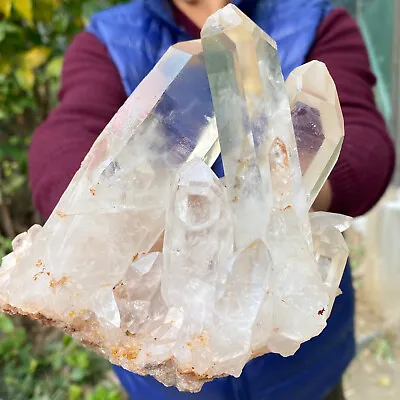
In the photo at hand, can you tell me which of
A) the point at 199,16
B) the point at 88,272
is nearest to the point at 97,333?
the point at 88,272

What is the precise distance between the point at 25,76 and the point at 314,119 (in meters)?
0.81

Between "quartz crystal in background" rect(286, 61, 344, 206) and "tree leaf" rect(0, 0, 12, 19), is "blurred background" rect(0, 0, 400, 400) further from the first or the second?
"quartz crystal in background" rect(286, 61, 344, 206)

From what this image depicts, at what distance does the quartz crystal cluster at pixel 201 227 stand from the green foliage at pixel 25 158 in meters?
0.69

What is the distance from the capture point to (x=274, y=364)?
1.89ft

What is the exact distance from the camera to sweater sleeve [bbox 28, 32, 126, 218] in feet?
1.99

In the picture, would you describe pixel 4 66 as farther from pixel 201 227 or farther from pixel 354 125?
pixel 201 227

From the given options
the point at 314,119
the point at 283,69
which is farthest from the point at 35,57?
the point at 314,119

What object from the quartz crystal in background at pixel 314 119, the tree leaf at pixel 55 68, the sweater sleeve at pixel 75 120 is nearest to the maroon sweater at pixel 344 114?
the sweater sleeve at pixel 75 120

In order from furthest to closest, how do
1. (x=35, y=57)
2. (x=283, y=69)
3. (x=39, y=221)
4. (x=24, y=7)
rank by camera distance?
(x=39, y=221) < (x=35, y=57) < (x=24, y=7) < (x=283, y=69)

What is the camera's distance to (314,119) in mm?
351

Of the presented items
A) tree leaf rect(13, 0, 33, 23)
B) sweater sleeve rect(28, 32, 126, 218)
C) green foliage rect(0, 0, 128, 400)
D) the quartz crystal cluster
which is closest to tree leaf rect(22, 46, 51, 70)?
green foliage rect(0, 0, 128, 400)

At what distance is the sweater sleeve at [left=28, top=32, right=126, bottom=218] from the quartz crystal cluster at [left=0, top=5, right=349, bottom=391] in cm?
24

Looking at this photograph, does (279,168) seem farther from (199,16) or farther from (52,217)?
(199,16)

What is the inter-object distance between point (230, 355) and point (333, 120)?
0.53ft
